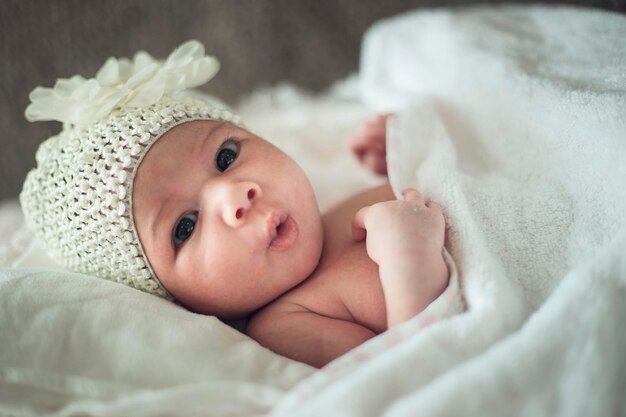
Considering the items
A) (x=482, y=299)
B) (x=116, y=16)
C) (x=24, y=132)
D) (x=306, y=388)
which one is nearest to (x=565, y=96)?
(x=482, y=299)

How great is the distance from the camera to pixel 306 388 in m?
0.66

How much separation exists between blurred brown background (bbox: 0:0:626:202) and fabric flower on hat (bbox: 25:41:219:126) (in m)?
0.40

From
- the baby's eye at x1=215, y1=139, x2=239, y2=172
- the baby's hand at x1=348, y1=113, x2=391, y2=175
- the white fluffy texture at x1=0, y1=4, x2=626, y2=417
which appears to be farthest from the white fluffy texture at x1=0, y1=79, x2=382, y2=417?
the baby's hand at x1=348, y1=113, x2=391, y2=175

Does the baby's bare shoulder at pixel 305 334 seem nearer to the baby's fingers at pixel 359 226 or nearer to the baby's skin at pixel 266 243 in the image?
the baby's skin at pixel 266 243

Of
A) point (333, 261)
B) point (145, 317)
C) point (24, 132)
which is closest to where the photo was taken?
point (145, 317)

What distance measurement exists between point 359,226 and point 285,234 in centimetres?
12

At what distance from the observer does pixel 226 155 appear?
3.16 feet

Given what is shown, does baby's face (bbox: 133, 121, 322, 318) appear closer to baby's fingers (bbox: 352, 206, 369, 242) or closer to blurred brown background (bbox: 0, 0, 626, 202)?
baby's fingers (bbox: 352, 206, 369, 242)

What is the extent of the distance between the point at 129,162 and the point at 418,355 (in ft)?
1.73

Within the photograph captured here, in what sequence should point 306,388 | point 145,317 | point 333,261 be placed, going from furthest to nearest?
1. point 333,261
2. point 145,317
3. point 306,388

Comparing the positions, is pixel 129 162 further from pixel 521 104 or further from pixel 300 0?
pixel 300 0

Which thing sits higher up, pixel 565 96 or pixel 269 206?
pixel 565 96

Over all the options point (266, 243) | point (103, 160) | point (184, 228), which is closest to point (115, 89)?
point (103, 160)

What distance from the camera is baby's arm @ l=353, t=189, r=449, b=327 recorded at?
770 millimetres
